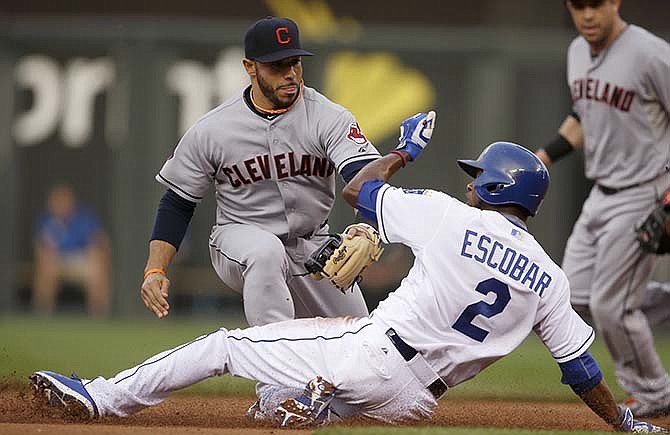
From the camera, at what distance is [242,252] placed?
544 centimetres

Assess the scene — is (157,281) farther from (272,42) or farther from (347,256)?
(272,42)

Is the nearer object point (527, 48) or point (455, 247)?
point (455, 247)

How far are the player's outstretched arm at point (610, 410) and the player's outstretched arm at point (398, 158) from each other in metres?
1.14

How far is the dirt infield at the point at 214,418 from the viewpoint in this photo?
4.71 metres

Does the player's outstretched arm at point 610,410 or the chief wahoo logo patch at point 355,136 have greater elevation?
the chief wahoo logo patch at point 355,136

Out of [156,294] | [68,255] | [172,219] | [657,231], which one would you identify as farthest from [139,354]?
[68,255]

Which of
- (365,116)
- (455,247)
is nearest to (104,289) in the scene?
(365,116)

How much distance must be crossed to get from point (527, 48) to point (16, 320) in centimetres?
603

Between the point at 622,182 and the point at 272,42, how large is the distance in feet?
6.66

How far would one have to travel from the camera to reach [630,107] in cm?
630

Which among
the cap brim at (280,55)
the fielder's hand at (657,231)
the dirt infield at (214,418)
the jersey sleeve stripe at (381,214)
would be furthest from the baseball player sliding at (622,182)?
the jersey sleeve stripe at (381,214)

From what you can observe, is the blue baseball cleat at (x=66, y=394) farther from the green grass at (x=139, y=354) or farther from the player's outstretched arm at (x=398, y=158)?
the green grass at (x=139, y=354)

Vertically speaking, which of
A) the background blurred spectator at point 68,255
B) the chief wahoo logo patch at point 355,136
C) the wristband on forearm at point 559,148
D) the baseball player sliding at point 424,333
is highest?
the chief wahoo logo patch at point 355,136

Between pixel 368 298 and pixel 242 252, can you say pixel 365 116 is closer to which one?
pixel 368 298
